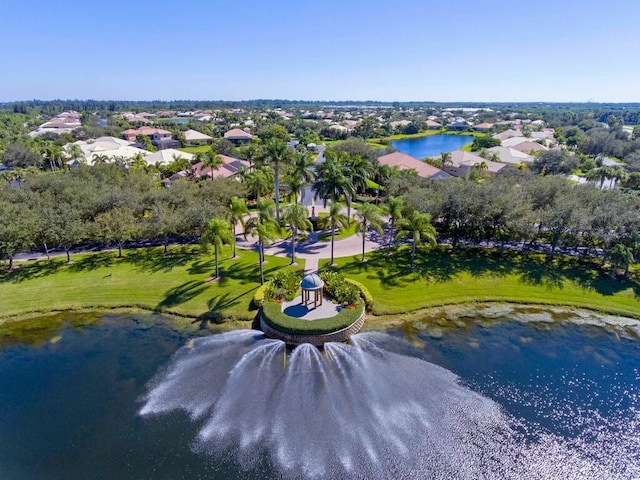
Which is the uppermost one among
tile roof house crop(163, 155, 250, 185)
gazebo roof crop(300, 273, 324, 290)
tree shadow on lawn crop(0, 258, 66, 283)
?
tile roof house crop(163, 155, 250, 185)

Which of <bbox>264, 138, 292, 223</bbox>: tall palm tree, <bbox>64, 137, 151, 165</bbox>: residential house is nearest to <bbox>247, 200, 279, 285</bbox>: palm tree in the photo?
<bbox>264, 138, 292, 223</bbox>: tall palm tree

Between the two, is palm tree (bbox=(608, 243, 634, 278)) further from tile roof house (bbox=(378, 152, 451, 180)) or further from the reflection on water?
tile roof house (bbox=(378, 152, 451, 180))

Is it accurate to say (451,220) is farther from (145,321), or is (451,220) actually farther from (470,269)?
(145,321)

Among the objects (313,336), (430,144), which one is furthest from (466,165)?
(430,144)

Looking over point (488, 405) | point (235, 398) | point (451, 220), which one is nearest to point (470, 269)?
point (451, 220)

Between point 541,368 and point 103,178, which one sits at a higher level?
point 103,178

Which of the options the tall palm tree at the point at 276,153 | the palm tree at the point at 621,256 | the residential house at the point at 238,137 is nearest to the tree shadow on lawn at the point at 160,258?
the tall palm tree at the point at 276,153
